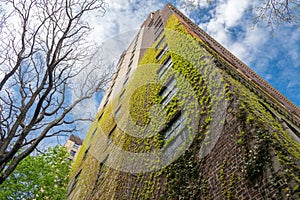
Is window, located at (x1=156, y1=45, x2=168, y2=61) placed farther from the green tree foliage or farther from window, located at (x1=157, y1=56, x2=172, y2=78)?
the green tree foliage

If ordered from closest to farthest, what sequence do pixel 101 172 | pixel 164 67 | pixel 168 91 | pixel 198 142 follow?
pixel 198 142
pixel 168 91
pixel 164 67
pixel 101 172

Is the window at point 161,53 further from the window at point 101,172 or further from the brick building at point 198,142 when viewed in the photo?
the window at point 101,172

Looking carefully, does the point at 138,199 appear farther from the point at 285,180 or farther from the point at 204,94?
the point at 285,180

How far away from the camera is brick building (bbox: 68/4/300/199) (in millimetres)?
4672

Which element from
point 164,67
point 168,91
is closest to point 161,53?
point 164,67

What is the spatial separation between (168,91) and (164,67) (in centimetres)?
249

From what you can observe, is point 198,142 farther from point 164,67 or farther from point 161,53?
point 161,53

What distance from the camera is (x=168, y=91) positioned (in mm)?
10188

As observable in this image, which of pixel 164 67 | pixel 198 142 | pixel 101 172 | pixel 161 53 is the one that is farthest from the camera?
pixel 161 53

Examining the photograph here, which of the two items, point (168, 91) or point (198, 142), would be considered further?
point (168, 91)

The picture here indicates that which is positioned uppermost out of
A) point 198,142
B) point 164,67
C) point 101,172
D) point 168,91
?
point 164,67

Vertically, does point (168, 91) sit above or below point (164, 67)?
below

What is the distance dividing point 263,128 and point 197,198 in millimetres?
1924

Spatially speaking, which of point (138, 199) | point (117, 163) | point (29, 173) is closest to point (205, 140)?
point (138, 199)
